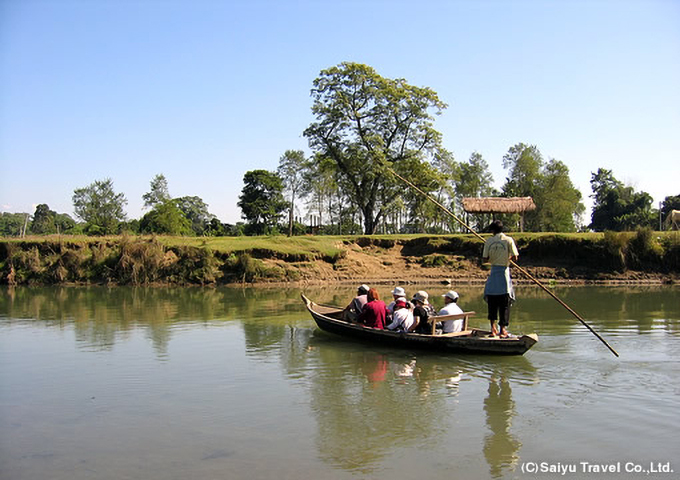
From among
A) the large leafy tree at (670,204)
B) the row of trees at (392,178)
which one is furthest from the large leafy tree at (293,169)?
the large leafy tree at (670,204)

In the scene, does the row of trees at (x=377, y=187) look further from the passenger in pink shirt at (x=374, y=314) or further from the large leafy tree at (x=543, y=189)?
the passenger in pink shirt at (x=374, y=314)

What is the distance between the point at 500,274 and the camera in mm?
10172

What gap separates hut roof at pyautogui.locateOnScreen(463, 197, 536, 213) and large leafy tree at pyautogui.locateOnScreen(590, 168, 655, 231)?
59.3 ft

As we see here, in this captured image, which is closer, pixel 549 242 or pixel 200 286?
pixel 200 286

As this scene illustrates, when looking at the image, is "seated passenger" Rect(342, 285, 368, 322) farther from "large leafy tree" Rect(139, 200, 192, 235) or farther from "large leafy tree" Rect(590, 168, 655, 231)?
"large leafy tree" Rect(590, 168, 655, 231)

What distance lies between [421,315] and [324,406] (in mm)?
4093

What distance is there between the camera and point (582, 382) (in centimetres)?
849

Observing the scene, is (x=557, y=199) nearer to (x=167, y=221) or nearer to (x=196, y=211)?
(x=167, y=221)

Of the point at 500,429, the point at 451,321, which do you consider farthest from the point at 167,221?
the point at 500,429

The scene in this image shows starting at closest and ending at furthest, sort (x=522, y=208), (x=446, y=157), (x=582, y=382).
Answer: (x=582, y=382) < (x=522, y=208) < (x=446, y=157)

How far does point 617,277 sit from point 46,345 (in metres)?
24.8

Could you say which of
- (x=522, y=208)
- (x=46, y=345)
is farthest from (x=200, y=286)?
(x=522, y=208)

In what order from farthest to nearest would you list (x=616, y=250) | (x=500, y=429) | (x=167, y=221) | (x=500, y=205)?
(x=167, y=221) → (x=500, y=205) → (x=616, y=250) → (x=500, y=429)

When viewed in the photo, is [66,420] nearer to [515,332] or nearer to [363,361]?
[363,361]
